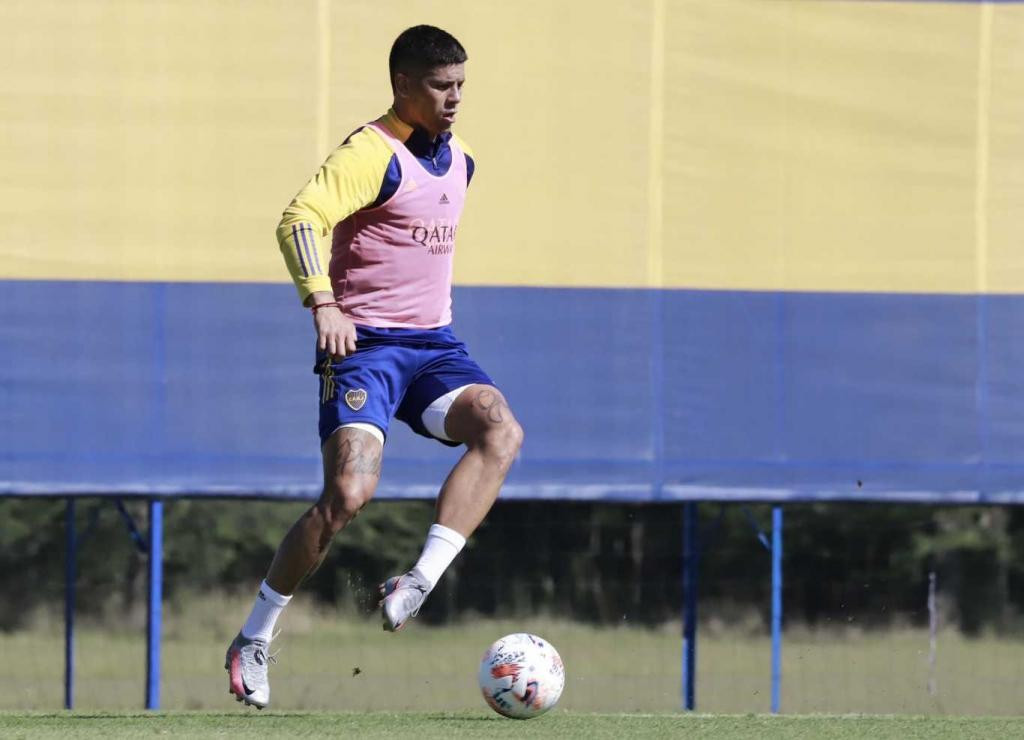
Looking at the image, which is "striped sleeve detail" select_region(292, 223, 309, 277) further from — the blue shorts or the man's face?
the man's face

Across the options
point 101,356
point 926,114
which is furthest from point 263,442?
point 926,114

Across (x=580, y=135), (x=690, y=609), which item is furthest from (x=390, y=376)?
(x=690, y=609)

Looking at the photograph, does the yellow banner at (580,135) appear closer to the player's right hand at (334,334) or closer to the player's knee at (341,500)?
the player's knee at (341,500)

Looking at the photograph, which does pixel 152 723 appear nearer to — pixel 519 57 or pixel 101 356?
pixel 101 356

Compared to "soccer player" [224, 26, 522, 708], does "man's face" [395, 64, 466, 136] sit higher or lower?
higher

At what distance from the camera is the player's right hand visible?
491 cm

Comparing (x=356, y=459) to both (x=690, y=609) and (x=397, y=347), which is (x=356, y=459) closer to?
(x=397, y=347)

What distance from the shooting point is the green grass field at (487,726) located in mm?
5469

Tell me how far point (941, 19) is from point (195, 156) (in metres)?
2.72

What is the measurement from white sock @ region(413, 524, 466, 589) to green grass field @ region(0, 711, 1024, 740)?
19.8 inches

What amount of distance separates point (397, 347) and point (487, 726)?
114 centimetres

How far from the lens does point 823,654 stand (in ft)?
49.0

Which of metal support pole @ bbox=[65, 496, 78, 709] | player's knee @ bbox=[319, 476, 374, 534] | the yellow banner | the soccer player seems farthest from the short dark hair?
metal support pole @ bbox=[65, 496, 78, 709]

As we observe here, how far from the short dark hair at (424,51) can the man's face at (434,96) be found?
0.02 meters
